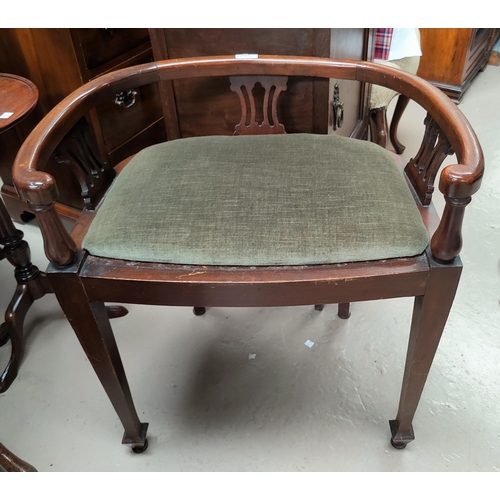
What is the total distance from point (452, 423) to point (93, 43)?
3.91 ft

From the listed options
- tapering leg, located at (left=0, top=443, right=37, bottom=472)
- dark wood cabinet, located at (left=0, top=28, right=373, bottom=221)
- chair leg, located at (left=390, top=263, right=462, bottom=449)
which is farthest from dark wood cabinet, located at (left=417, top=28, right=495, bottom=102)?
tapering leg, located at (left=0, top=443, right=37, bottom=472)

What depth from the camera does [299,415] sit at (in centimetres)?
113

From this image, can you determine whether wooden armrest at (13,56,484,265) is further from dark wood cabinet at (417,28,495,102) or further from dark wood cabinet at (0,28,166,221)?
dark wood cabinet at (417,28,495,102)

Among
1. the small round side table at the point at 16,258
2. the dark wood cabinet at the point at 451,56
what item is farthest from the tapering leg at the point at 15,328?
the dark wood cabinet at the point at 451,56

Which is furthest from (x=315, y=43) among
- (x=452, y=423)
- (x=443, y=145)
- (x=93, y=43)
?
(x=452, y=423)

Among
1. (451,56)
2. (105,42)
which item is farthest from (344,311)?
(451,56)

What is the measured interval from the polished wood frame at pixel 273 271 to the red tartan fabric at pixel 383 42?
2.29 feet

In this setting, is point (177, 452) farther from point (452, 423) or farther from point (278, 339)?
point (452, 423)

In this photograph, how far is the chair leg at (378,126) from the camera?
5.38ft

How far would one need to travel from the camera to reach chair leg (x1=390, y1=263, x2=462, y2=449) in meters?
0.77

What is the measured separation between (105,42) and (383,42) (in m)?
0.78

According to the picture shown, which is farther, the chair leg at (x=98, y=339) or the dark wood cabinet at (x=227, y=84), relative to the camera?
the dark wood cabinet at (x=227, y=84)

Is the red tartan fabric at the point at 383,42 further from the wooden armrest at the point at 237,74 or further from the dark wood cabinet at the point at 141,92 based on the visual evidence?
the wooden armrest at the point at 237,74
